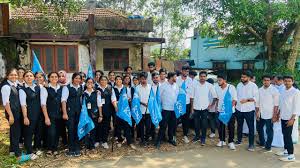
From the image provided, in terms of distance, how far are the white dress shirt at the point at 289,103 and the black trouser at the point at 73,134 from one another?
4.09 metres

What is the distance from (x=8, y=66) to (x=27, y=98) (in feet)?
27.1


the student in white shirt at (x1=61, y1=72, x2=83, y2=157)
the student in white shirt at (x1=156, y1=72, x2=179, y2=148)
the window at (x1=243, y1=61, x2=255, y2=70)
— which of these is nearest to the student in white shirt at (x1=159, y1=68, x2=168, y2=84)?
the student in white shirt at (x1=156, y1=72, x2=179, y2=148)

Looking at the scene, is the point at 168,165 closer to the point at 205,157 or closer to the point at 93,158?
the point at 205,157

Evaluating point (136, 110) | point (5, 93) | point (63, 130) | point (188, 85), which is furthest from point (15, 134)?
point (188, 85)

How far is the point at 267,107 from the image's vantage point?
666 centimetres

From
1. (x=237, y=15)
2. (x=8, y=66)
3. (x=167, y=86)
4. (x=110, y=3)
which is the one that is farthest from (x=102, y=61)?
(x=110, y=3)

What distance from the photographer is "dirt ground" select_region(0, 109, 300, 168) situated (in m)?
5.76

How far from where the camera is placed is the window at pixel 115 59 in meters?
15.1

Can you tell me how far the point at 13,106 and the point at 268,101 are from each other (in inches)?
204

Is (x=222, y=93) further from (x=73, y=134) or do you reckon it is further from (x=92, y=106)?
(x=73, y=134)

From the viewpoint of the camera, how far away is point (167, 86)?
6941 mm

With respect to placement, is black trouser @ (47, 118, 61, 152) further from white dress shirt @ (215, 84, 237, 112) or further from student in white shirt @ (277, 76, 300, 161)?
student in white shirt @ (277, 76, 300, 161)

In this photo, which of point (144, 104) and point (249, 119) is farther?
point (144, 104)

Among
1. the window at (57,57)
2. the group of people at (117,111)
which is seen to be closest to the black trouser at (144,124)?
the group of people at (117,111)
